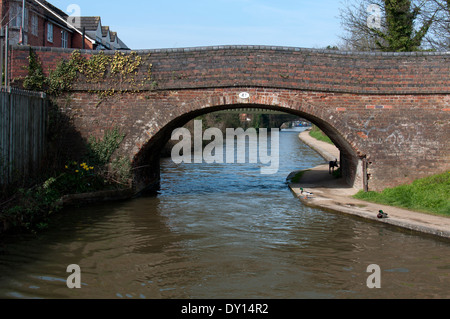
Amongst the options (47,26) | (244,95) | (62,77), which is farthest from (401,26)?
(47,26)

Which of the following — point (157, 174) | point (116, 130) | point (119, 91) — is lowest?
point (157, 174)

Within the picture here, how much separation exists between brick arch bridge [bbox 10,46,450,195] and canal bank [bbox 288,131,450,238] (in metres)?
1.18

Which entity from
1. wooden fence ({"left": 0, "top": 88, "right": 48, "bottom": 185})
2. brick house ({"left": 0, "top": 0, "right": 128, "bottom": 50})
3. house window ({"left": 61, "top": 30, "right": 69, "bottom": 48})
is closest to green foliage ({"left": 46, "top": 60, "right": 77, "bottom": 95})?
wooden fence ({"left": 0, "top": 88, "right": 48, "bottom": 185})

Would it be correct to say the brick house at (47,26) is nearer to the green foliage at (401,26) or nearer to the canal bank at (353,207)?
the canal bank at (353,207)

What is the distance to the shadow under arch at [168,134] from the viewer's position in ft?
44.1

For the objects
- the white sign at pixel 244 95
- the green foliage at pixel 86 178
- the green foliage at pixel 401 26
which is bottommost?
the green foliage at pixel 86 178

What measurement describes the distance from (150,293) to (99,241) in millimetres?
2959

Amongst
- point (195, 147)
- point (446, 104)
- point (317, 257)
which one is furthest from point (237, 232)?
point (195, 147)

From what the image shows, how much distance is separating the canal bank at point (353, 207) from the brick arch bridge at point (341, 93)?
118 cm

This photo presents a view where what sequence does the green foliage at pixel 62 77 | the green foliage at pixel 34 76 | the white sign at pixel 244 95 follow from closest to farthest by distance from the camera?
1. the white sign at pixel 244 95
2. the green foliage at pixel 34 76
3. the green foliage at pixel 62 77

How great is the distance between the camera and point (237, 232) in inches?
392

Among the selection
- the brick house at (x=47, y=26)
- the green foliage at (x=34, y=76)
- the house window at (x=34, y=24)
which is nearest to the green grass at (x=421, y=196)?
the green foliage at (x=34, y=76)

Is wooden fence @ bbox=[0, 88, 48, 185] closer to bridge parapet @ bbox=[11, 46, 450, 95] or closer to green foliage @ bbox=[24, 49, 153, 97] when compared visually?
green foliage @ bbox=[24, 49, 153, 97]
